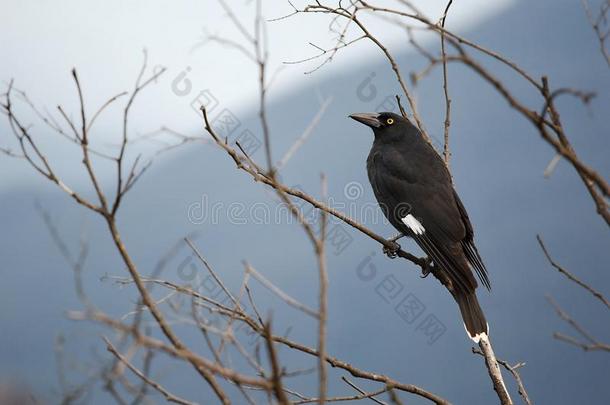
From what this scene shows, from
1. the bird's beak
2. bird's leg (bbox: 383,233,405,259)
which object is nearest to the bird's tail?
bird's leg (bbox: 383,233,405,259)

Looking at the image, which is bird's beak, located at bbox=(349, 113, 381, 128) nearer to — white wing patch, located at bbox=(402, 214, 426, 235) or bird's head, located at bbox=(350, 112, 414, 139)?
bird's head, located at bbox=(350, 112, 414, 139)

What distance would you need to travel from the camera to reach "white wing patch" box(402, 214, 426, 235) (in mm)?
4055

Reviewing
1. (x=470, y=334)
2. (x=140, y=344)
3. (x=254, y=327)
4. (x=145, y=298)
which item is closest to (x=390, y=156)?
(x=470, y=334)

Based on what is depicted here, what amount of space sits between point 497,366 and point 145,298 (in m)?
1.93

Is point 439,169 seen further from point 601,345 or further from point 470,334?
point 601,345

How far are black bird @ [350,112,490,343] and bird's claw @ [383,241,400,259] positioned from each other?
191mm

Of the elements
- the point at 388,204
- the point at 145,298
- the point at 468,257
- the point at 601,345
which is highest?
the point at 388,204

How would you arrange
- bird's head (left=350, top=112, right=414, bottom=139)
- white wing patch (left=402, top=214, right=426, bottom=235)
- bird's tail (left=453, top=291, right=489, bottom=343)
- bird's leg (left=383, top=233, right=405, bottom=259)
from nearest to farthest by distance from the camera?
bird's tail (left=453, top=291, right=489, bottom=343) < bird's leg (left=383, top=233, right=405, bottom=259) < white wing patch (left=402, top=214, right=426, bottom=235) < bird's head (left=350, top=112, right=414, bottom=139)

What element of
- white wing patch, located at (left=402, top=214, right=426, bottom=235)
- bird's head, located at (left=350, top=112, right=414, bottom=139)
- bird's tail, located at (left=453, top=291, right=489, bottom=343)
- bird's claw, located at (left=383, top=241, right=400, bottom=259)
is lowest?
bird's tail, located at (left=453, top=291, right=489, bottom=343)

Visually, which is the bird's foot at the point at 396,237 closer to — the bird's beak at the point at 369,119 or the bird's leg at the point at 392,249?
the bird's leg at the point at 392,249

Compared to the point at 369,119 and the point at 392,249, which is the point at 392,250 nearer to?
the point at 392,249

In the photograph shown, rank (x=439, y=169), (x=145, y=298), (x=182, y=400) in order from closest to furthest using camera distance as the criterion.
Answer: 1. (x=145, y=298)
2. (x=182, y=400)
3. (x=439, y=169)

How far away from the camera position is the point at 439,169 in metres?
4.39

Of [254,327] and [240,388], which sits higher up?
[254,327]
